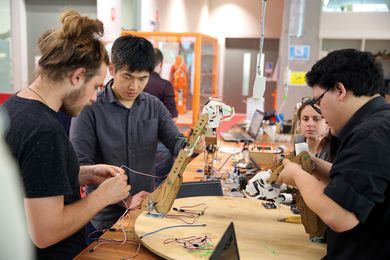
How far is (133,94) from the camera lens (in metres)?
1.92

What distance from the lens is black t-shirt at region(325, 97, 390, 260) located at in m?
0.96

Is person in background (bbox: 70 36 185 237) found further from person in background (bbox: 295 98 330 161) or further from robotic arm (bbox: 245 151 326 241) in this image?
person in background (bbox: 295 98 330 161)

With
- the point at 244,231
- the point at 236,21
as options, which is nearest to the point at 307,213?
the point at 244,231

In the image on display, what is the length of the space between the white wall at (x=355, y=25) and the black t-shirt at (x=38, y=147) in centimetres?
791

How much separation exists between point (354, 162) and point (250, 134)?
3.11m

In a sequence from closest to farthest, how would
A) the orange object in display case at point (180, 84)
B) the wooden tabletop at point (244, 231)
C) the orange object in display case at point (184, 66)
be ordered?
the wooden tabletop at point (244, 231) < the orange object in display case at point (184, 66) < the orange object in display case at point (180, 84)

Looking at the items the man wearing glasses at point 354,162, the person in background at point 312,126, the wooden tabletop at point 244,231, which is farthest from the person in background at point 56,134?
the person in background at point 312,126

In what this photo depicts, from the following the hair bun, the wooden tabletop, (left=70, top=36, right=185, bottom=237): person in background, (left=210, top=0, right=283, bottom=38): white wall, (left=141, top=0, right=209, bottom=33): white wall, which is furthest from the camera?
(left=210, top=0, right=283, bottom=38): white wall

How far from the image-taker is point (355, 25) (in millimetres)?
8133

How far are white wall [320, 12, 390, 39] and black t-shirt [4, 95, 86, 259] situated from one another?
7.91 meters

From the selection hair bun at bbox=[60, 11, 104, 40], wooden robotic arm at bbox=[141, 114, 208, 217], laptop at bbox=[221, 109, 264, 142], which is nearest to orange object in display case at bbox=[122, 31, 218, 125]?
laptop at bbox=[221, 109, 264, 142]

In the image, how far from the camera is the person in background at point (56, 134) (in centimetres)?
103

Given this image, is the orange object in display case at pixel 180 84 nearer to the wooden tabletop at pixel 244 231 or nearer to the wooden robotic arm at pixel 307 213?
the wooden tabletop at pixel 244 231

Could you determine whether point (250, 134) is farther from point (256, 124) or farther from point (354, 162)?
point (354, 162)
